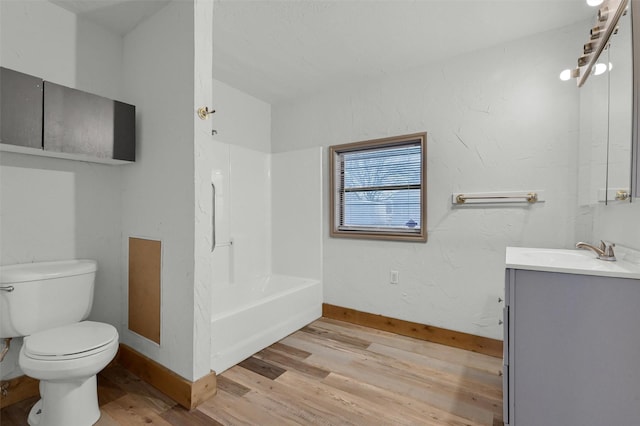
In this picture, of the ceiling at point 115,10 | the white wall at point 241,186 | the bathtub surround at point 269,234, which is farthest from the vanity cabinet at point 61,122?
the white wall at point 241,186

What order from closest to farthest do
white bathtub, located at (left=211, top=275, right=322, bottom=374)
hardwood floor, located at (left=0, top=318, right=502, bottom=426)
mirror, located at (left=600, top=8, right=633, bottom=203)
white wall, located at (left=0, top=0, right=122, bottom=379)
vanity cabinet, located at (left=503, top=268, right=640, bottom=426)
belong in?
vanity cabinet, located at (left=503, top=268, right=640, bottom=426) → mirror, located at (left=600, top=8, right=633, bottom=203) → hardwood floor, located at (left=0, top=318, right=502, bottom=426) → white wall, located at (left=0, top=0, right=122, bottom=379) → white bathtub, located at (left=211, top=275, right=322, bottom=374)

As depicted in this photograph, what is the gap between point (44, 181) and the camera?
1.81 metres

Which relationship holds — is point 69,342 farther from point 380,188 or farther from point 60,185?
point 380,188

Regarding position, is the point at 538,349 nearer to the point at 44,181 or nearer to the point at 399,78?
the point at 399,78

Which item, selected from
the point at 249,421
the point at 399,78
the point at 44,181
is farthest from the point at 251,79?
the point at 249,421

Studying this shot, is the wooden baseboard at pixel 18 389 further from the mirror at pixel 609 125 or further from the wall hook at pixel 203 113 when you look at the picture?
the mirror at pixel 609 125

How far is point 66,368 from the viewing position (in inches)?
53.0

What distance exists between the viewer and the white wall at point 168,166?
169cm

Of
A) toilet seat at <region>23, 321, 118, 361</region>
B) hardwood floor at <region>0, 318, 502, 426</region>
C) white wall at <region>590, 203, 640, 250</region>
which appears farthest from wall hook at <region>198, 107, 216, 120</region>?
white wall at <region>590, 203, 640, 250</region>

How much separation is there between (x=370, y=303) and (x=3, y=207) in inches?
108

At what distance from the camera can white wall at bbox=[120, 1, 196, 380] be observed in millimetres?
1689

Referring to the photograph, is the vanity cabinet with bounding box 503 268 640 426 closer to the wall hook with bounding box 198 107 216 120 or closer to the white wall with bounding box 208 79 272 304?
the wall hook with bounding box 198 107 216 120

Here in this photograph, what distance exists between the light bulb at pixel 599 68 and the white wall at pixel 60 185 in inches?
121

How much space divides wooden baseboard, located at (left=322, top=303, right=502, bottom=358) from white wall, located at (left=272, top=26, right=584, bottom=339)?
56 millimetres
